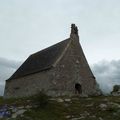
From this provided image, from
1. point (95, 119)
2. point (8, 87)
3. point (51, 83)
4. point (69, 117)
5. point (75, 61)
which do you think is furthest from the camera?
point (8, 87)

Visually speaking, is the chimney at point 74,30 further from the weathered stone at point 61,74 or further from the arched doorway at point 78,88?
the arched doorway at point 78,88

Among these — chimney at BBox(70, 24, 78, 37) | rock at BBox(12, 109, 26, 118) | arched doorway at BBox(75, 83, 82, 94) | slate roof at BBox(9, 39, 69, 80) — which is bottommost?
rock at BBox(12, 109, 26, 118)

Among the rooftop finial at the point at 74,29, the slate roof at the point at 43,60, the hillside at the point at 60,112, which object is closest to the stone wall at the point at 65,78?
the slate roof at the point at 43,60

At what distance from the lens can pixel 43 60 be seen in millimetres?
44938

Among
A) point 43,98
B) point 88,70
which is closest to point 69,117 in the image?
point 43,98

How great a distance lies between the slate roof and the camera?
4153 cm

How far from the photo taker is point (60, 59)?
1588 inches

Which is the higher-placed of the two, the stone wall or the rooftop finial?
the rooftop finial

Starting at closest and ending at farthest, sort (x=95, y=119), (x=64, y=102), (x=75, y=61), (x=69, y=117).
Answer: (x=95, y=119) < (x=69, y=117) < (x=64, y=102) < (x=75, y=61)

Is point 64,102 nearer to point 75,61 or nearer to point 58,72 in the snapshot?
point 58,72

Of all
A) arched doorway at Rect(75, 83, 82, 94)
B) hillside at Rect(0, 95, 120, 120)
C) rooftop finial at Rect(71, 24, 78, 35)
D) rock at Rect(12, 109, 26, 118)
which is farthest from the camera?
rooftop finial at Rect(71, 24, 78, 35)

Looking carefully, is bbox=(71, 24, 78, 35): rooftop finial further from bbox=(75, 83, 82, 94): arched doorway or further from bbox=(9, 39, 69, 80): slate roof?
bbox=(75, 83, 82, 94): arched doorway

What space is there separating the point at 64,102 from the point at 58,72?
30.8 feet

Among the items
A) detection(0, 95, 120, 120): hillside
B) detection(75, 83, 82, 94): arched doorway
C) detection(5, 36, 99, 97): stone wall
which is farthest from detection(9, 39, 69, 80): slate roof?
detection(0, 95, 120, 120): hillside
